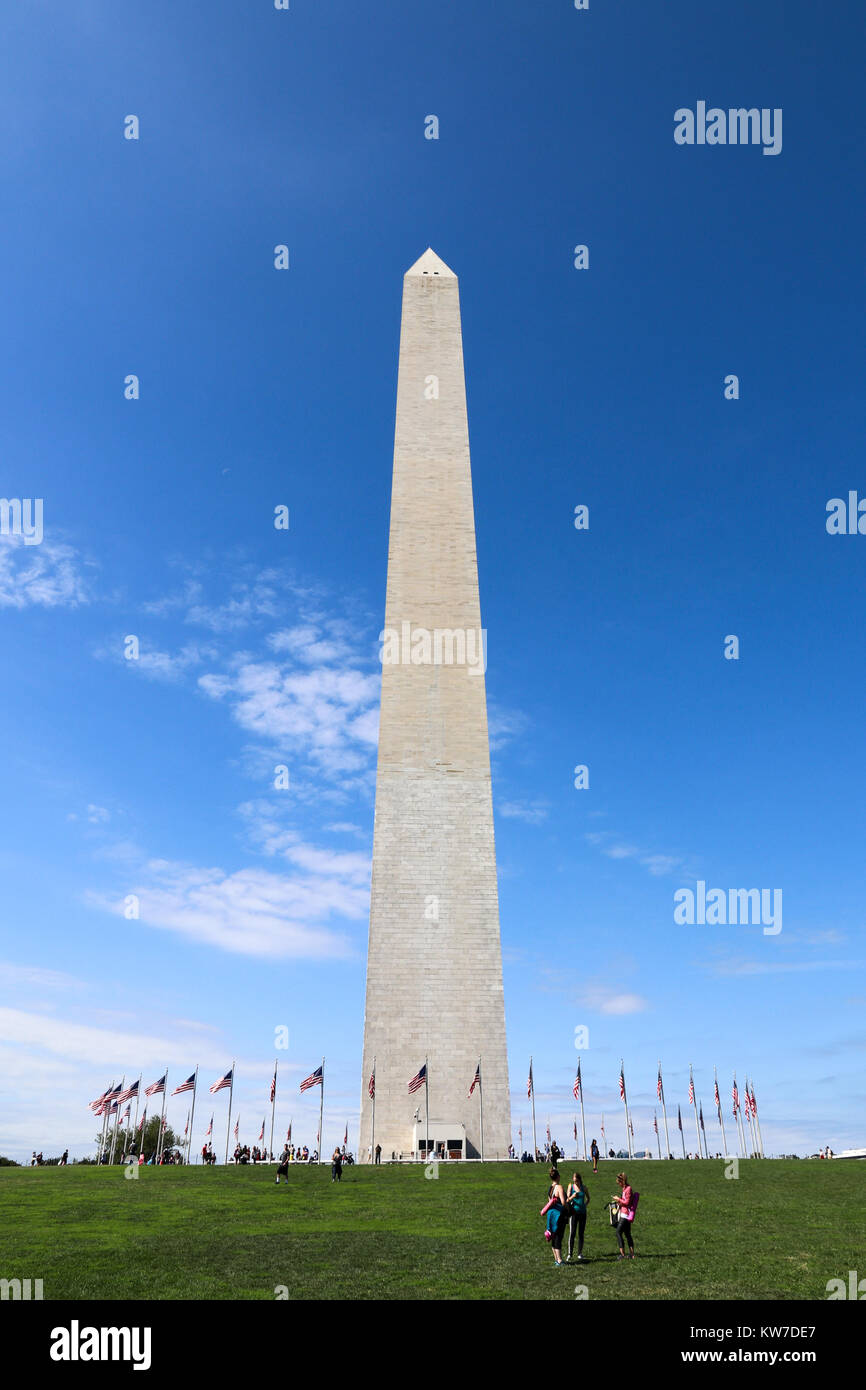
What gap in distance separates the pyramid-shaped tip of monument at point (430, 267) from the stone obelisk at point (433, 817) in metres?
4.43

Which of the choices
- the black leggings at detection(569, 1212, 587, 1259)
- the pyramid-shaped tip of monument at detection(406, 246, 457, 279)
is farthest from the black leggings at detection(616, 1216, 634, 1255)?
the pyramid-shaped tip of monument at detection(406, 246, 457, 279)

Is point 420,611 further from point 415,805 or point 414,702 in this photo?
point 415,805

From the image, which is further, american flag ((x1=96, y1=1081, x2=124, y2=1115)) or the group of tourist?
american flag ((x1=96, y1=1081, x2=124, y2=1115))

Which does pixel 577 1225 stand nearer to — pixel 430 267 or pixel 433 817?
pixel 433 817

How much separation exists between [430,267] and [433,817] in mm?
32031

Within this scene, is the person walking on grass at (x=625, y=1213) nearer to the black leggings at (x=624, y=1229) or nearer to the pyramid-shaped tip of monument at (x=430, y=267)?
the black leggings at (x=624, y=1229)

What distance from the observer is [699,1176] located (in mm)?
26531

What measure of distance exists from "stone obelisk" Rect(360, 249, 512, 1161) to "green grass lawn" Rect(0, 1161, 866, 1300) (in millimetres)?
9745

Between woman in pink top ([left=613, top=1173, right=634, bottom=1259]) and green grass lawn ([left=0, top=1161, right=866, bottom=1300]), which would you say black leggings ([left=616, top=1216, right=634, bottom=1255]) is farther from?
green grass lawn ([left=0, top=1161, right=866, bottom=1300])

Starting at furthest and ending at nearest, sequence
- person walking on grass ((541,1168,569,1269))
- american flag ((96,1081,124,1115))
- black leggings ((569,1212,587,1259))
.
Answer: american flag ((96,1081,124,1115)), black leggings ((569,1212,587,1259)), person walking on grass ((541,1168,569,1269))

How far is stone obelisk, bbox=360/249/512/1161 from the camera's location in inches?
1489

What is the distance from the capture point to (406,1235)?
17.2 metres

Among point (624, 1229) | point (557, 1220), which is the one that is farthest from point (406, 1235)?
point (624, 1229)
